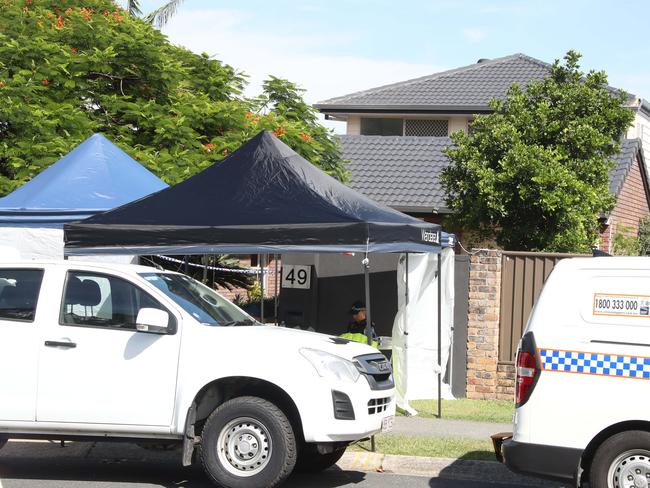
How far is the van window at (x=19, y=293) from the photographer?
27.0ft

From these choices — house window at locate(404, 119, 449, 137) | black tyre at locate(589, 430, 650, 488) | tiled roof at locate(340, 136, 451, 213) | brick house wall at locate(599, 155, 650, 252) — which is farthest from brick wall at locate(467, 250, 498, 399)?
house window at locate(404, 119, 449, 137)

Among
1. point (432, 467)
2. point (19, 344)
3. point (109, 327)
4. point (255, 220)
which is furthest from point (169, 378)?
point (255, 220)

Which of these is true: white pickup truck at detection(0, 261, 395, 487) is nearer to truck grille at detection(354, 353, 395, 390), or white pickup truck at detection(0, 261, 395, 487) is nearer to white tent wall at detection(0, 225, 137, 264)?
truck grille at detection(354, 353, 395, 390)

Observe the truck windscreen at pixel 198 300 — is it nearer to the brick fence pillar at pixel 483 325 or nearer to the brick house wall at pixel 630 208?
the brick fence pillar at pixel 483 325

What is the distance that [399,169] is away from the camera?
27031mm

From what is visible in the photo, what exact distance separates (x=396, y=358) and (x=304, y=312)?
9.75 feet

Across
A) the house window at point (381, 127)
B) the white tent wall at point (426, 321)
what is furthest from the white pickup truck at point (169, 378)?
the house window at point (381, 127)

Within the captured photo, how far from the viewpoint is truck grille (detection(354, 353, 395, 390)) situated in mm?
8070

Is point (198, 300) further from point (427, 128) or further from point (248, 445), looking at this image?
point (427, 128)

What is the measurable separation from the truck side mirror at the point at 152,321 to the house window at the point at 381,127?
25.3m

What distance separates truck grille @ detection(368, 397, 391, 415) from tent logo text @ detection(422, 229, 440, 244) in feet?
9.49

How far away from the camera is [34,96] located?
17312 millimetres

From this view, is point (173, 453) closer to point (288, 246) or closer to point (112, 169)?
point (288, 246)

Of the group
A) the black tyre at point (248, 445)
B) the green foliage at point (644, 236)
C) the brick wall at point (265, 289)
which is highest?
the green foliage at point (644, 236)
